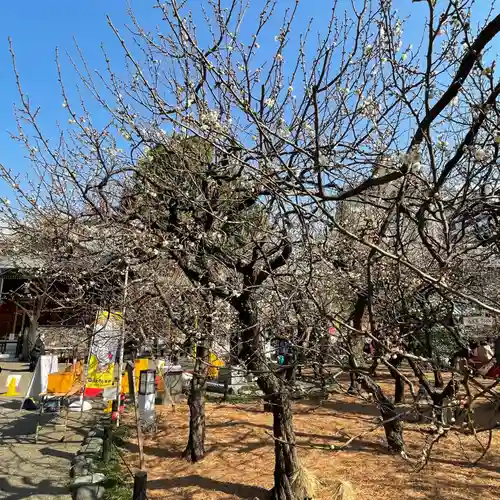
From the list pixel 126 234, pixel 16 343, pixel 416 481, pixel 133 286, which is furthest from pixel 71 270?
pixel 16 343

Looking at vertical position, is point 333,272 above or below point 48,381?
above

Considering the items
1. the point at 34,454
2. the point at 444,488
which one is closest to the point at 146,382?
the point at 34,454

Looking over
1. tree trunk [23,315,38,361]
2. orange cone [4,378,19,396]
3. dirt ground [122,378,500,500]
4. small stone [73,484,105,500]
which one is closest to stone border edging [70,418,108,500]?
small stone [73,484,105,500]

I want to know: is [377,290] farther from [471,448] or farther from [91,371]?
[91,371]

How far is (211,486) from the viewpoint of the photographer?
18.1ft

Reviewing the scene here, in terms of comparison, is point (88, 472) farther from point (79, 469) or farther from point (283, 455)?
point (283, 455)

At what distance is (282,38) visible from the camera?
438 cm

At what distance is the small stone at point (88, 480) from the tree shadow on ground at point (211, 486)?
1.98 feet

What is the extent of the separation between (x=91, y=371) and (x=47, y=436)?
1.28m

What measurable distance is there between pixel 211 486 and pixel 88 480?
57.8 inches

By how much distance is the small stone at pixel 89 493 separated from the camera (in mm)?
4909

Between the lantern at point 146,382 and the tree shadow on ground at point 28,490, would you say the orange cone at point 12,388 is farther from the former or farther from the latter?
the tree shadow on ground at point 28,490

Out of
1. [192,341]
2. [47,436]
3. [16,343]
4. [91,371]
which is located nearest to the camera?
[192,341]

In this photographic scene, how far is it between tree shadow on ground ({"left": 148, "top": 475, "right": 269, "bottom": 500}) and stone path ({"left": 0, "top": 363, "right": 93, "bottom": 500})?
1105 millimetres
